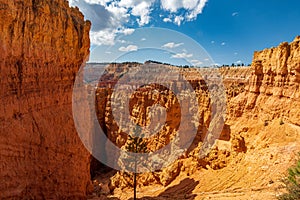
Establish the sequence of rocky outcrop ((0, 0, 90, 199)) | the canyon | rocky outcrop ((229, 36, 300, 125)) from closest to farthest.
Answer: rocky outcrop ((0, 0, 90, 199)) < the canyon < rocky outcrop ((229, 36, 300, 125))

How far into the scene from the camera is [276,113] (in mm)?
15109

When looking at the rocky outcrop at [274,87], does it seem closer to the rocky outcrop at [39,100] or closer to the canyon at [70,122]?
the canyon at [70,122]

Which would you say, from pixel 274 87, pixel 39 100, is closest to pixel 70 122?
pixel 39 100

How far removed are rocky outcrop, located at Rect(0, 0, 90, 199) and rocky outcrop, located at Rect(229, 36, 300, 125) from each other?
1246 centimetres

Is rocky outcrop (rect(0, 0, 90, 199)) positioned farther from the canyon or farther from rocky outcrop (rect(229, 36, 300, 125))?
rocky outcrop (rect(229, 36, 300, 125))

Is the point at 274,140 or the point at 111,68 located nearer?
the point at 274,140

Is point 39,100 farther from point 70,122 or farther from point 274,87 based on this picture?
point 274,87

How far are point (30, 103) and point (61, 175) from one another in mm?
4686

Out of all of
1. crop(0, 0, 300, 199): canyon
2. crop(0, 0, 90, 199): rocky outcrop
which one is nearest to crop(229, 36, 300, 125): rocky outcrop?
crop(0, 0, 300, 199): canyon

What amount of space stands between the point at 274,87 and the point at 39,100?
14484mm

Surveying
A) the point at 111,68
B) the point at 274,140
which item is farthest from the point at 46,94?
the point at 111,68

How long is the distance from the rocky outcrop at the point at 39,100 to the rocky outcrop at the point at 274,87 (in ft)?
40.9

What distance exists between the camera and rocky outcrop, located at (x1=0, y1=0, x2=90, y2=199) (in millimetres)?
10805

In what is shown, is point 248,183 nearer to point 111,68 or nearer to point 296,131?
point 296,131
